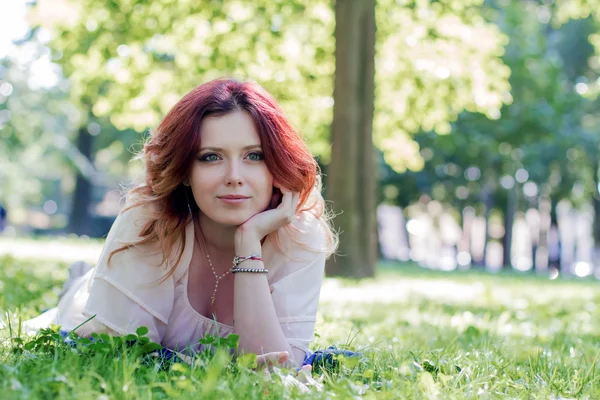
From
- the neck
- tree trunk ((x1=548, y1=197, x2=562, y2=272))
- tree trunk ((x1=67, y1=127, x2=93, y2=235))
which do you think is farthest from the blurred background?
tree trunk ((x1=548, y1=197, x2=562, y2=272))

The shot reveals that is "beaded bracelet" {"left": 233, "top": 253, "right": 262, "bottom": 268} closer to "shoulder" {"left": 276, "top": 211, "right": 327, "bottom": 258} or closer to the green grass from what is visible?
"shoulder" {"left": 276, "top": 211, "right": 327, "bottom": 258}

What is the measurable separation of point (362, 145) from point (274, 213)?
28.4 ft

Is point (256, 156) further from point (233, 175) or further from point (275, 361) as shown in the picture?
point (275, 361)

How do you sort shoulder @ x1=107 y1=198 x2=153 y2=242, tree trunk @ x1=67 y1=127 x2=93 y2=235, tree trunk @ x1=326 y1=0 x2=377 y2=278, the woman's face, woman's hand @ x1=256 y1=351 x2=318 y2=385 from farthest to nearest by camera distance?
tree trunk @ x1=67 y1=127 x2=93 y2=235 → tree trunk @ x1=326 y1=0 x2=377 y2=278 → shoulder @ x1=107 y1=198 x2=153 y2=242 → the woman's face → woman's hand @ x1=256 y1=351 x2=318 y2=385

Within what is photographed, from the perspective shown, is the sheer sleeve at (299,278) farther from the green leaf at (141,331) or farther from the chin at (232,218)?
the green leaf at (141,331)

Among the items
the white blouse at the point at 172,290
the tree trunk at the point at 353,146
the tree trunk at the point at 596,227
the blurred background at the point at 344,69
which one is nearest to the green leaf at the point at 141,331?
the white blouse at the point at 172,290

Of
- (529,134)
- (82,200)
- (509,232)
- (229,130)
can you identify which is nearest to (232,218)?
(229,130)

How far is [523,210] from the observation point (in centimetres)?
3647

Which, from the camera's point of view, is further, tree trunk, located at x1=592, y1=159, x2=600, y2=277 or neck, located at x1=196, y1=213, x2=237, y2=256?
tree trunk, located at x1=592, y1=159, x2=600, y2=277

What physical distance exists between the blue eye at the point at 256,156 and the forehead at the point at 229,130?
0.06 m

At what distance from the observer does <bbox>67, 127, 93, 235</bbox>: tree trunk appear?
28.9 metres

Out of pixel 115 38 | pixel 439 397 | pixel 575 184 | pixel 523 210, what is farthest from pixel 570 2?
pixel 523 210

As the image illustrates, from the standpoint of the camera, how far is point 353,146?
1205 centimetres

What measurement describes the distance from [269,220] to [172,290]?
586 millimetres
